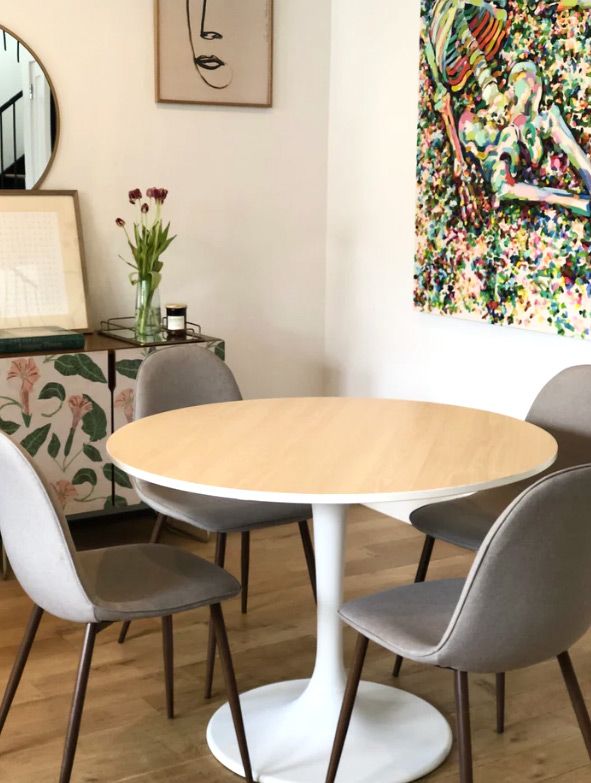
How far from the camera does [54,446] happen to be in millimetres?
3648

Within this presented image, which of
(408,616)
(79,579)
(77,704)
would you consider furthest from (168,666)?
(408,616)

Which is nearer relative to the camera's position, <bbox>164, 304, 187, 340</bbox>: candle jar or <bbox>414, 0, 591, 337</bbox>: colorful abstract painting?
<bbox>414, 0, 591, 337</bbox>: colorful abstract painting

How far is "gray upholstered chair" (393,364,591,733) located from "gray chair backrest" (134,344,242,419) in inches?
29.0

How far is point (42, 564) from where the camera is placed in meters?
2.12

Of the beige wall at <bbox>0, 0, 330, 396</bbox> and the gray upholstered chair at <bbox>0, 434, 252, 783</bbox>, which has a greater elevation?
→ the beige wall at <bbox>0, 0, 330, 396</bbox>

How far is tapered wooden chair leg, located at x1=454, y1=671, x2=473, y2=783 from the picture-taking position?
6.36 ft

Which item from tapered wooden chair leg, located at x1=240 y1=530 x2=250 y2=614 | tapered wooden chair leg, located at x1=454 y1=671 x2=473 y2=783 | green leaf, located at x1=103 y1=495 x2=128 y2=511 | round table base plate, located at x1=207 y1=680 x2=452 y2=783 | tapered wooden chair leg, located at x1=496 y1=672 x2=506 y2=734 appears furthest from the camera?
green leaf, located at x1=103 y1=495 x2=128 y2=511

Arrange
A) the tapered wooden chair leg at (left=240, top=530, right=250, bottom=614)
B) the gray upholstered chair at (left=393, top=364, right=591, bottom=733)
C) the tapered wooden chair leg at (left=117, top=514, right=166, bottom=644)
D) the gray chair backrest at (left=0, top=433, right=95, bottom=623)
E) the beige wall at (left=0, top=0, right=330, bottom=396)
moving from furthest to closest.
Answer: the beige wall at (left=0, top=0, right=330, bottom=396) → the tapered wooden chair leg at (left=240, top=530, right=250, bottom=614) → the tapered wooden chair leg at (left=117, top=514, right=166, bottom=644) → the gray upholstered chair at (left=393, top=364, right=591, bottom=733) → the gray chair backrest at (left=0, top=433, right=95, bottom=623)

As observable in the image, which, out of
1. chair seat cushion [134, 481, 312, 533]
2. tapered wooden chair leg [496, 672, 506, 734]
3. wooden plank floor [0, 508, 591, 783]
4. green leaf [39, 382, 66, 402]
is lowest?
wooden plank floor [0, 508, 591, 783]

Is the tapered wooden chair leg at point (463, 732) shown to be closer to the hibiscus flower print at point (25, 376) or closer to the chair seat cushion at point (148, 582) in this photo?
the chair seat cushion at point (148, 582)

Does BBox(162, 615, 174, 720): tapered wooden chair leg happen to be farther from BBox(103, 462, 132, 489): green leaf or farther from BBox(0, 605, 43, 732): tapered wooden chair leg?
BBox(103, 462, 132, 489): green leaf

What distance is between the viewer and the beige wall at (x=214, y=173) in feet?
13.2

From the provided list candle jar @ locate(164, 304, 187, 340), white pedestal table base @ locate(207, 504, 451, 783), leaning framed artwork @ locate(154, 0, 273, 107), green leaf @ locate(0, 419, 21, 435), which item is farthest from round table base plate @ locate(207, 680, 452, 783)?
leaning framed artwork @ locate(154, 0, 273, 107)

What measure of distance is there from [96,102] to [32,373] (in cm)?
116
